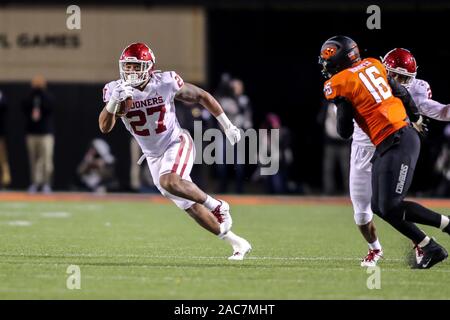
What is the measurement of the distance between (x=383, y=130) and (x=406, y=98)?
0.42 m

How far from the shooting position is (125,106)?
763 cm

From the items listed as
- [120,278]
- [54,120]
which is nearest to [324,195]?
[54,120]

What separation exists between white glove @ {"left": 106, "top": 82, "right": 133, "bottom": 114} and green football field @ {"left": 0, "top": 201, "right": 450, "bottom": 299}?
1.13 metres

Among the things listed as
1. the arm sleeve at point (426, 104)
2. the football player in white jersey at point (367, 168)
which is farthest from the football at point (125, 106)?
the arm sleeve at point (426, 104)

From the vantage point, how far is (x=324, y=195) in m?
16.4

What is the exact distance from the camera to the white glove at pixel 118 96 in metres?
7.49

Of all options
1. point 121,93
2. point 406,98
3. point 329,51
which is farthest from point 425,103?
point 121,93

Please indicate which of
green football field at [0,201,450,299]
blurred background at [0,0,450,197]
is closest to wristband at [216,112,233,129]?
green football field at [0,201,450,299]

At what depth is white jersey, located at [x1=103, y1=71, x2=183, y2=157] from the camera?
7.96 metres

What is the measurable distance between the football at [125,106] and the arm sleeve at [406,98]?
186 centimetres

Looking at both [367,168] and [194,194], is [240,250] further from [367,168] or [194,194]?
[367,168]

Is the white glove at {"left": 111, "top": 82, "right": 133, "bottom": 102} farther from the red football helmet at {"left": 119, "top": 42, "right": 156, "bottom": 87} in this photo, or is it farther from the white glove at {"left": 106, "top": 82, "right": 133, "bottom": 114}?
the red football helmet at {"left": 119, "top": 42, "right": 156, "bottom": 87}

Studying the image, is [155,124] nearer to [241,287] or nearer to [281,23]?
[241,287]
